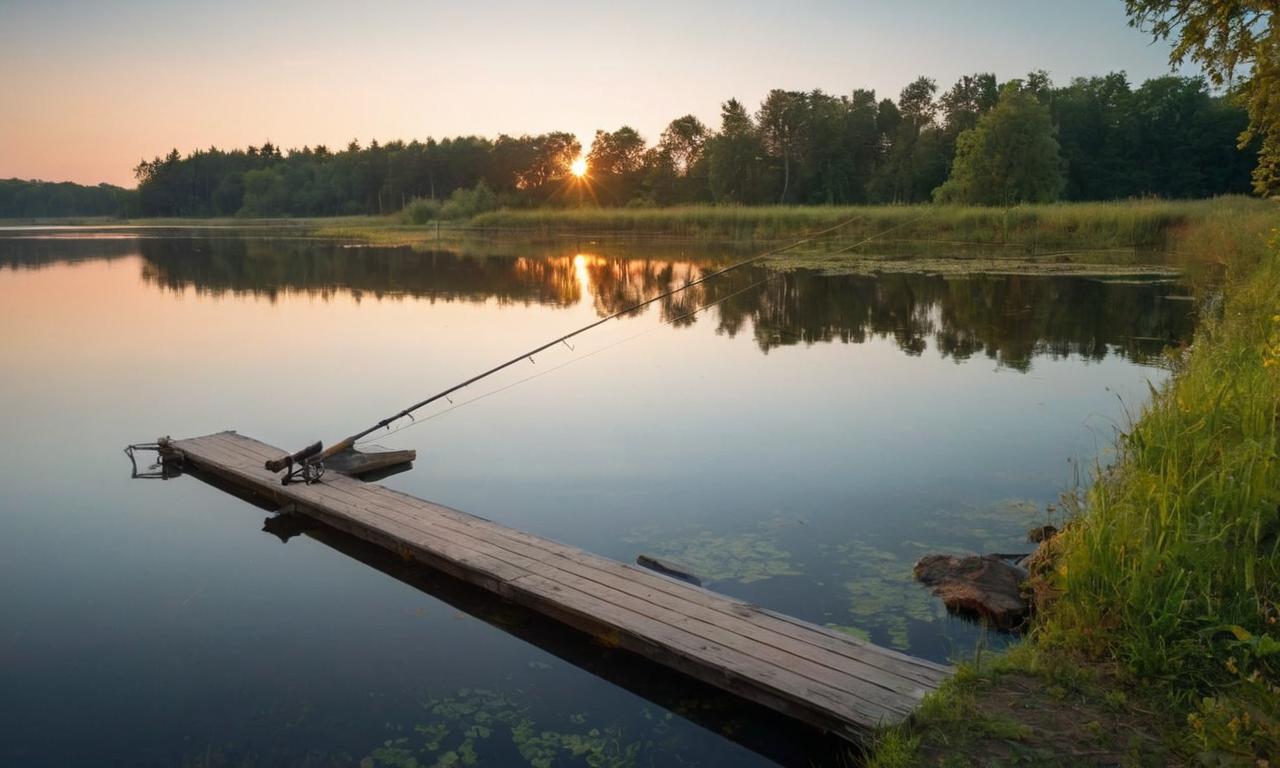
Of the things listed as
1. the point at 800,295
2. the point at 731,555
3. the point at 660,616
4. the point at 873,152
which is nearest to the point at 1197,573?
the point at 660,616

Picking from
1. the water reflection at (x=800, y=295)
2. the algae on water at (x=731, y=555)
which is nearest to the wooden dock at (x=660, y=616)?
the algae on water at (x=731, y=555)

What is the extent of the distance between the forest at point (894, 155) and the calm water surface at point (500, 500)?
32.1 metres

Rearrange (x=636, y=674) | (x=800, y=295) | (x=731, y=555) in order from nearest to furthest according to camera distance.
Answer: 1. (x=636, y=674)
2. (x=731, y=555)
3. (x=800, y=295)

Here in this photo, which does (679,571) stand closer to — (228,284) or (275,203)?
(228,284)

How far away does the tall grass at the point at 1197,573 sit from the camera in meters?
3.64

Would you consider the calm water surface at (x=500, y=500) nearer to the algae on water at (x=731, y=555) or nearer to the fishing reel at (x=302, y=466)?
the algae on water at (x=731, y=555)

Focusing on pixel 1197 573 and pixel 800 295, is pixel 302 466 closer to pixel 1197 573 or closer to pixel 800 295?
pixel 1197 573

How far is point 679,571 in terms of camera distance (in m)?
5.83

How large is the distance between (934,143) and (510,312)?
52538 millimetres

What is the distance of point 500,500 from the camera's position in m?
7.66

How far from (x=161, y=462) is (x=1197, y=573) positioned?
28.2 ft

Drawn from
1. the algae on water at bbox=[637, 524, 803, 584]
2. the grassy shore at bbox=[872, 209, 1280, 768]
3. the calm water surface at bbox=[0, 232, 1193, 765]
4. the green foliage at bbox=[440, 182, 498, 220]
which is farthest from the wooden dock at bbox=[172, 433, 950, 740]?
the green foliage at bbox=[440, 182, 498, 220]

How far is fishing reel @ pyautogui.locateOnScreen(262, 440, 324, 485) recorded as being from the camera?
24.7 feet

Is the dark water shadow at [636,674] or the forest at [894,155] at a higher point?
the forest at [894,155]
